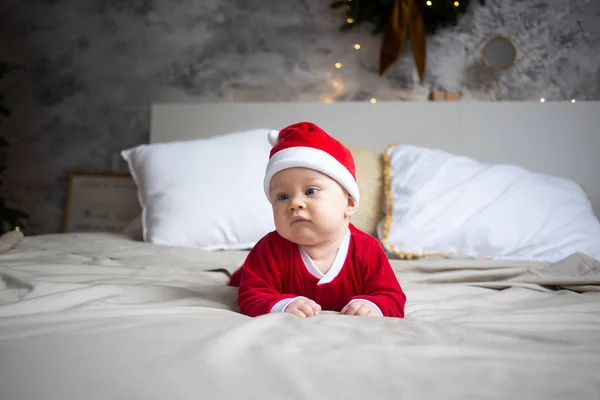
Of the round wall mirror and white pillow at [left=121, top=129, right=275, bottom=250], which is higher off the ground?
the round wall mirror

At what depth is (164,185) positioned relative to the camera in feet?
6.10

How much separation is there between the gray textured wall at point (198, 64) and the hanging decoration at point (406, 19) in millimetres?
98

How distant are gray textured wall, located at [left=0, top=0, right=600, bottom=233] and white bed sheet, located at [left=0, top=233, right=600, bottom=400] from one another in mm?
1677

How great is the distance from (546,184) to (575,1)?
1.14 m

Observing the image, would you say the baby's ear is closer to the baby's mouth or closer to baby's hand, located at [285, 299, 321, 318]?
the baby's mouth

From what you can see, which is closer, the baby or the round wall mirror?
the baby

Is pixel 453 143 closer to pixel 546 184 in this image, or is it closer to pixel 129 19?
pixel 546 184

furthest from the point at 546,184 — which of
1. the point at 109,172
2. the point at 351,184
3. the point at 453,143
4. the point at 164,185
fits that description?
the point at 109,172

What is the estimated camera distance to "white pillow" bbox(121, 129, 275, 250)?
68.4 inches

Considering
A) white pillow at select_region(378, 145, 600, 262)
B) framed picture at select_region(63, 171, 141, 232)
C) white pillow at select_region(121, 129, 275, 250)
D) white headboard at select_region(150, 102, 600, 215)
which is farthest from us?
framed picture at select_region(63, 171, 141, 232)

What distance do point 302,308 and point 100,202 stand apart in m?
2.20

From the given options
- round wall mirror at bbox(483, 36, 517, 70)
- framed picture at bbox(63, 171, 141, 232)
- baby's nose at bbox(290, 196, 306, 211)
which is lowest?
framed picture at bbox(63, 171, 141, 232)

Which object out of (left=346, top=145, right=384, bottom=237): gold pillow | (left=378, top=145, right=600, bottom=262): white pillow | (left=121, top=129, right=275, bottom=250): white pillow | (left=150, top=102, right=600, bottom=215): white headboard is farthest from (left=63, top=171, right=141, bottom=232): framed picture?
(left=378, top=145, right=600, bottom=262): white pillow

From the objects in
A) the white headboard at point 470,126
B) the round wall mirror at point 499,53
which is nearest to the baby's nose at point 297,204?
the white headboard at point 470,126
